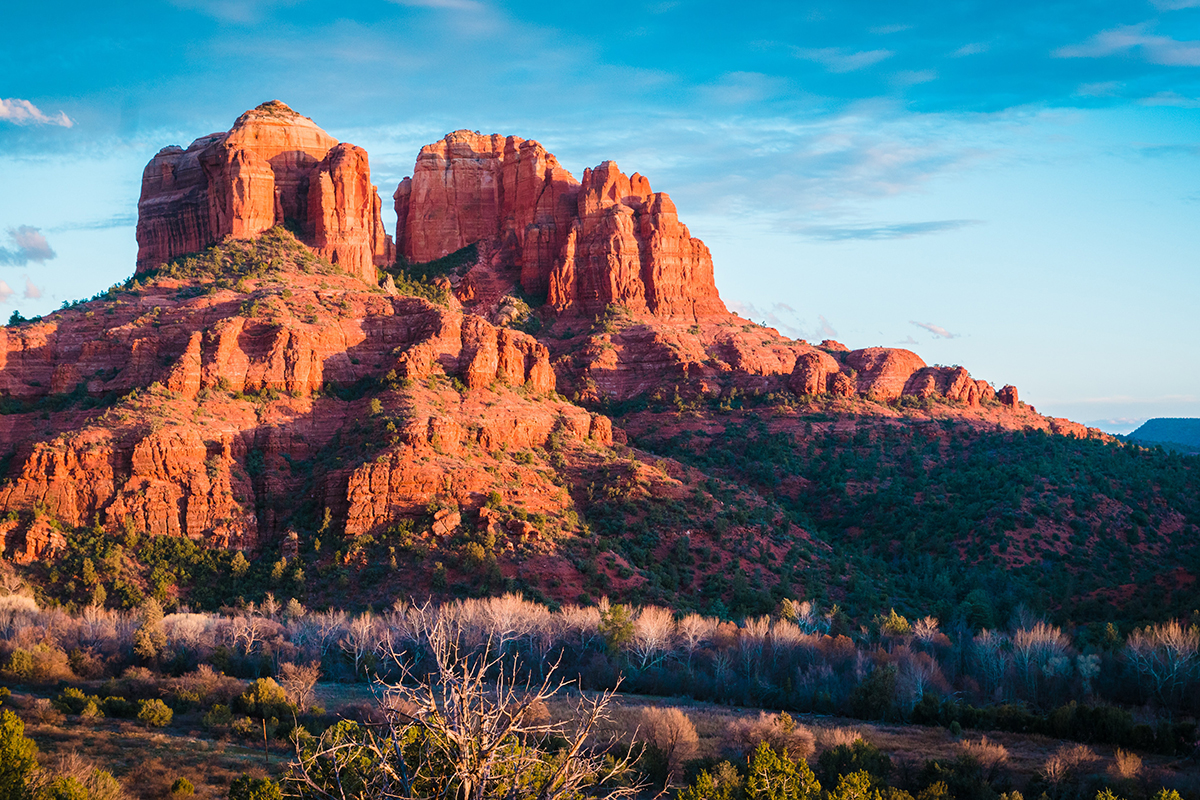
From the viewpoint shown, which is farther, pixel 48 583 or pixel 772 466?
pixel 772 466

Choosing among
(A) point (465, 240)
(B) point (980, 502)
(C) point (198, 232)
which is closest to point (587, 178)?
(A) point (465, 240)

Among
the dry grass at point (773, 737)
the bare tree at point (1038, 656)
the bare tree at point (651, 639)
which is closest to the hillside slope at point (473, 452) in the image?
the bare tree at point (651, 639)

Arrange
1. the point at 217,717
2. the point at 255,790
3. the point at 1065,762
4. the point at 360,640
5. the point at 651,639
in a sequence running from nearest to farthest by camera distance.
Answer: the point at 255,790 < the point at 1065,762 < the point at 217,717 < the point at 360,640 < the point at 651,639

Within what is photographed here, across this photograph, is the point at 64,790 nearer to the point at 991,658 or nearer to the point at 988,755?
the point at 988,755

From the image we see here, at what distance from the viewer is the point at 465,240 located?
4624 inches

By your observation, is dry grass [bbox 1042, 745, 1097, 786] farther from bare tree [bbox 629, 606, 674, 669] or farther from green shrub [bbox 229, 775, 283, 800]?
green shrub [bbox 229, 775, 283, 800]

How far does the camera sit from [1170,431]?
162m

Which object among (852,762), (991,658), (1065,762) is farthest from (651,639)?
(1065,762)

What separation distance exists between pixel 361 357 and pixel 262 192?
25.6 m

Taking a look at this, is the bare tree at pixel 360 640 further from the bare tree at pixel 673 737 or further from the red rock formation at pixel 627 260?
the red rock formation at pixel 627 260

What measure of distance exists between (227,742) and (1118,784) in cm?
3225

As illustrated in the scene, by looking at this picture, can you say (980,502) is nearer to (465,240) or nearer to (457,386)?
(457,386)

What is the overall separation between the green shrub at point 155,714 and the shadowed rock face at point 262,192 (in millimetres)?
59178

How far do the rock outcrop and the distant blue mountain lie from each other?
253ft
